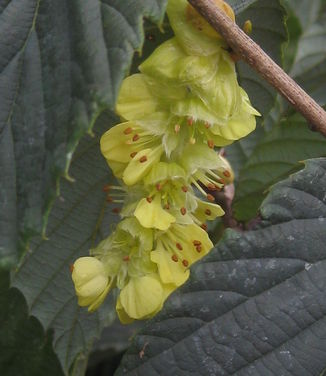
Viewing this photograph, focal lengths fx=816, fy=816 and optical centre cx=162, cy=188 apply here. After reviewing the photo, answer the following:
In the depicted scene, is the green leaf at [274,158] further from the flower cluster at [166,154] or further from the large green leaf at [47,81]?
the large green leaf at [47,81]

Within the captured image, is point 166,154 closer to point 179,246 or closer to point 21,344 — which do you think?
point 179,246

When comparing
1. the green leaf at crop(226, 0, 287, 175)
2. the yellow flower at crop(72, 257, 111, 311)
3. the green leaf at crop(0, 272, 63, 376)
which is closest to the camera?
the yellow flower at crop(72, 257, 111, 311)

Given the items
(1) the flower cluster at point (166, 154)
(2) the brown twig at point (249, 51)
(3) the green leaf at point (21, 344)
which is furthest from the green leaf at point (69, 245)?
Answer: (2) the brown twig at point (249, 51)

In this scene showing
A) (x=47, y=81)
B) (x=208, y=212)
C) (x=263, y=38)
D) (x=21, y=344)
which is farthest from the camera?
(x=21, y=344)

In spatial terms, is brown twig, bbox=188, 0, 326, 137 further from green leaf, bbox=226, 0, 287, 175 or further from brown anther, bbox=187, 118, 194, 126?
green leaf, bbox=226, 0, 287, 175

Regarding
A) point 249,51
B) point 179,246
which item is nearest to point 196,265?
point 179,246

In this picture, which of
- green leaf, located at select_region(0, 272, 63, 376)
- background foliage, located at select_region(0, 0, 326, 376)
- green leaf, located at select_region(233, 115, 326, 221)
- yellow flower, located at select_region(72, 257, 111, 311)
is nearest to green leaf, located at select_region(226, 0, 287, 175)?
green leaf, located at select_region(233, 115, 326, 221)

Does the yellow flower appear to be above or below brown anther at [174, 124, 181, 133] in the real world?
below
